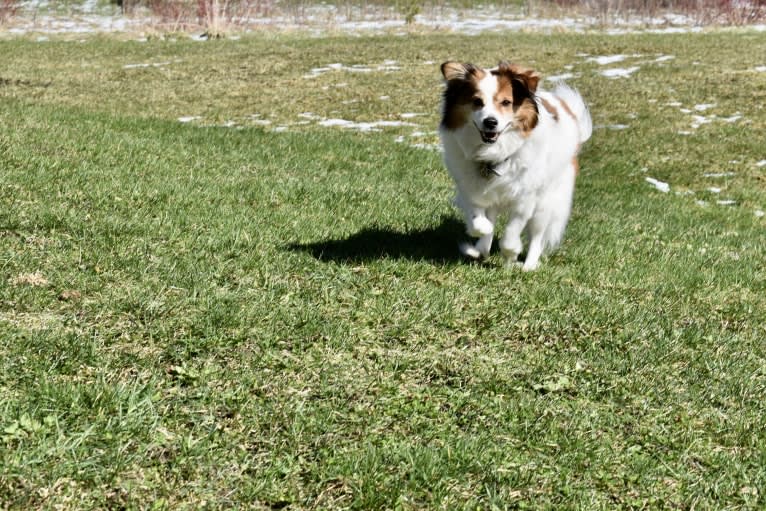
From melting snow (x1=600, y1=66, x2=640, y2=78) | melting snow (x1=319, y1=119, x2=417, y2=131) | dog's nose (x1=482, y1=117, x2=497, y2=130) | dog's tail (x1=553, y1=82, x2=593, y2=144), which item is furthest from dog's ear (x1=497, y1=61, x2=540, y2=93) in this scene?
melting snow (x1=600, y1=66, x2=640, y2=78)

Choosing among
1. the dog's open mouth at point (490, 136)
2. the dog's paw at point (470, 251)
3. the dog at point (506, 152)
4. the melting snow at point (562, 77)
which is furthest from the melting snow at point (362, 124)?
the dog's open mouth at point (490, 136)

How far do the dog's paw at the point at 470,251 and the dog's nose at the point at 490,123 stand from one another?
48.1 inches

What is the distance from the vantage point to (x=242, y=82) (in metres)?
19.3

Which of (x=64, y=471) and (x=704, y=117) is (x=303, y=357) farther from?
(x=704, y=117)

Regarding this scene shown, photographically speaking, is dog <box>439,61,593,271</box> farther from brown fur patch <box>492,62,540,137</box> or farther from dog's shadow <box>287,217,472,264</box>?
dog's shadow <box>287,217,472,264</box>

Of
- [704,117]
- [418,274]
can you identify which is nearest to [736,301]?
[418,274]

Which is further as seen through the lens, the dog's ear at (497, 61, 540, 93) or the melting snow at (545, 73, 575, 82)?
the melting snow at (545, 73, 575, 82)

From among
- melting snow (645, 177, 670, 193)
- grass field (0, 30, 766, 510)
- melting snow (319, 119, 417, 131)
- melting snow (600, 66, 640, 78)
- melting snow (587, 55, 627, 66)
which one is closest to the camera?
grass field (0, 30, 766, 510)

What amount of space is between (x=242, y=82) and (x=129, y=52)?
8010 mm

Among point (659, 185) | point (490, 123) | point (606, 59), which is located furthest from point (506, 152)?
point (606, 59)

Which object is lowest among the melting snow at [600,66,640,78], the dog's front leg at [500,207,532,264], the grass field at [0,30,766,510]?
the grass field at [0,30,766,510]

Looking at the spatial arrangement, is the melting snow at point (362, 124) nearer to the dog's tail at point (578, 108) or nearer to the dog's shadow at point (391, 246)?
the dog's tail at point (578, 108)

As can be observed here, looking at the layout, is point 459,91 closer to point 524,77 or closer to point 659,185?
point 524,77

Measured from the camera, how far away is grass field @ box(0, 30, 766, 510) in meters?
3.27
